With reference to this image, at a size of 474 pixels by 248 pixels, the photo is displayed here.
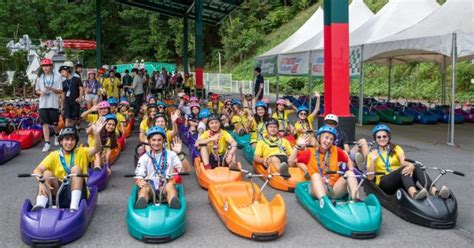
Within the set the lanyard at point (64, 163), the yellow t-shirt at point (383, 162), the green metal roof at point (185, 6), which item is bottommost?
the yellow t-shirt at point (383, 162)

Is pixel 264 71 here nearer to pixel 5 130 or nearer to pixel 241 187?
pixel 5 130

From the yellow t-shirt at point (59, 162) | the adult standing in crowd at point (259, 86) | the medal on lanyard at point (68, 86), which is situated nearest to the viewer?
the yellow t-shirt at point (59, 162)

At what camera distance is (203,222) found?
540 cm

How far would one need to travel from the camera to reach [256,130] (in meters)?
9.12

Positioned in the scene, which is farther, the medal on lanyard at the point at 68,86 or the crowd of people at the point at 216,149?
the medal on lanyard at the point at 68,86

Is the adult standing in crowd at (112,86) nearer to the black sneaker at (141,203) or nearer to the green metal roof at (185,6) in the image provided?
the green metal roof at (185,6)

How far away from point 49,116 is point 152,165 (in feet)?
16.1

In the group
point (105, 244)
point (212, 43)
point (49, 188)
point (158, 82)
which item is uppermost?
point (212, 43)

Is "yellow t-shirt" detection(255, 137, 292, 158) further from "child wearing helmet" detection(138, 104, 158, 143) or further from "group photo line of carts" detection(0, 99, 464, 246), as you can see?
"child wearing helmet" detection(138, 104, 158, 143)

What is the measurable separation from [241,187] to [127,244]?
1.69 metres

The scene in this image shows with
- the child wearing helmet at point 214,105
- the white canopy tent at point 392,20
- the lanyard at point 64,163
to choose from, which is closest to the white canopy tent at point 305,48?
the white canopy tent at point 392,20

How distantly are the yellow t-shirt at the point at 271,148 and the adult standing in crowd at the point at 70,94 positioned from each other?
15.8 feet

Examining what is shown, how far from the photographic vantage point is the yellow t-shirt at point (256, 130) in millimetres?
7942

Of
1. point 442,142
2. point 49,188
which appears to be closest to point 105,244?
point 49,188
